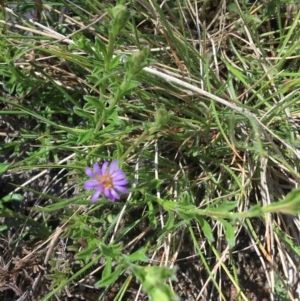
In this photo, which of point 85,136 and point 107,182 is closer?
point 107,182

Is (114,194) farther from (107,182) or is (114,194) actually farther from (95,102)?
(95,102)

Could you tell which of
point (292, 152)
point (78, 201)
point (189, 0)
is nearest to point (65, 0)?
point (189, 0)

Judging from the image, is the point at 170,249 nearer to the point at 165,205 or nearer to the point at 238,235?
the point at 238,235

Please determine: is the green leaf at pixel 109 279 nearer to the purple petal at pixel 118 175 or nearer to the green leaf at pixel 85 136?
the purple petal at pixel 118 175

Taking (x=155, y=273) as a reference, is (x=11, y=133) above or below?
below

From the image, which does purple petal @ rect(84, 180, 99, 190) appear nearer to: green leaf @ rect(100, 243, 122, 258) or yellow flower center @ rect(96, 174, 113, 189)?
yellow flower center @ rect(96, 174, 113, 189)

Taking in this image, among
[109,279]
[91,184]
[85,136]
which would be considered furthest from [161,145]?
[109,279]

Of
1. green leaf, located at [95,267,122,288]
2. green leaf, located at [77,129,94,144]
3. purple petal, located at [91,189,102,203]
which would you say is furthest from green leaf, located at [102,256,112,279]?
green leaf, located at [77,129,94,144]
